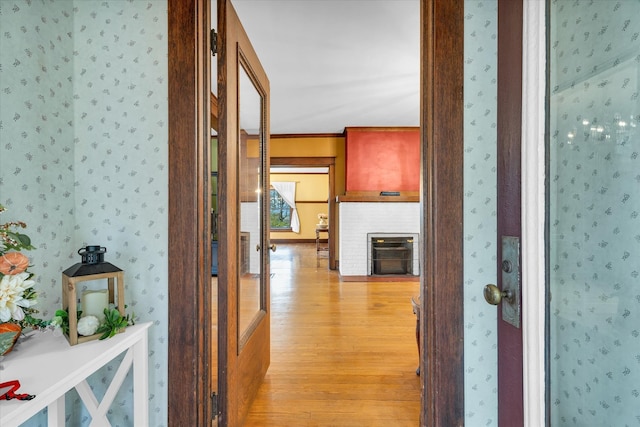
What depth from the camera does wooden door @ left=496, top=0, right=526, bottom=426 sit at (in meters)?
0.85

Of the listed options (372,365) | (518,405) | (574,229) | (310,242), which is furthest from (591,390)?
(310,242)

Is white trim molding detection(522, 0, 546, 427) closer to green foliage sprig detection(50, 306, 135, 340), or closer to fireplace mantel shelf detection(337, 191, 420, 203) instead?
green foliage sprig detection(50, 306, 135, 340)

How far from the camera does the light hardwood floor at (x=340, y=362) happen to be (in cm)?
177

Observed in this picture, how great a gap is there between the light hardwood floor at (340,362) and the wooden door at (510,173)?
974mm

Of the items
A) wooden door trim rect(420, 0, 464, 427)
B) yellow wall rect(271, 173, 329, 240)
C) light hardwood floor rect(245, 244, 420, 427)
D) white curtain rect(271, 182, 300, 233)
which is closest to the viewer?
wooden door trim rect(420, 0, 464, 427)

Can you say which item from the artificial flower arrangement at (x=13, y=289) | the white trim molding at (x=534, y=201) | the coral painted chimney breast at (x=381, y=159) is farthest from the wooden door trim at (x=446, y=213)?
the coral painted chimney breast at (x=381, y=159)

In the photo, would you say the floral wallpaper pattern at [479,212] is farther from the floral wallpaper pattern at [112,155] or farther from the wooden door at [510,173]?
the floral wallpaper pattern at [112,155]

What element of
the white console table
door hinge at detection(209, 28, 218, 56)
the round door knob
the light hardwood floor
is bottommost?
the light hardwood floor

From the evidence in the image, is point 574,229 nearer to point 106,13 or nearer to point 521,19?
point 521,19

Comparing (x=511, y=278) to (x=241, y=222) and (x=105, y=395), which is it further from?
(x=105, y=395)

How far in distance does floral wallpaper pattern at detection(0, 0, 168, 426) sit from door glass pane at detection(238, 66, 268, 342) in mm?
432

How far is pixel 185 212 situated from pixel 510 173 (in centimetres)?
108

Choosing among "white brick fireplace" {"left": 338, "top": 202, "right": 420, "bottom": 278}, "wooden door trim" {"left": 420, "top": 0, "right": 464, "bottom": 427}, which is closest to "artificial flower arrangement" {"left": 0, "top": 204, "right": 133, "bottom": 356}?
"wooden door trim" {"left": 420, "top": 0, "right": 464, "bottom": 427}

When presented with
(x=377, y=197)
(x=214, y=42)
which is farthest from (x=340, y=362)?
(x=377, y=197)
